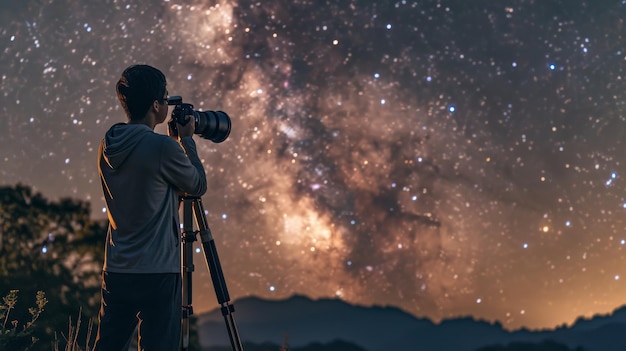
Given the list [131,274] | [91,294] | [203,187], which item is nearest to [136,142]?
[203,187]

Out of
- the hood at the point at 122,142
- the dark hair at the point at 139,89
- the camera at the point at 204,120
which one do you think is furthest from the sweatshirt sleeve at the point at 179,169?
the camera at the point at 204,120

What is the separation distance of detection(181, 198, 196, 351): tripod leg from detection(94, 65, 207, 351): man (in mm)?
240

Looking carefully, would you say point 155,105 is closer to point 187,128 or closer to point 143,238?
point 187,128

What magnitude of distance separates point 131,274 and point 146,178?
0.39 meters

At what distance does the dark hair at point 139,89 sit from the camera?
9.64 ft

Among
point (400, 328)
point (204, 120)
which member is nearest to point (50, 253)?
point (204, 120)

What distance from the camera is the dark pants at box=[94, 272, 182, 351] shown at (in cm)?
281

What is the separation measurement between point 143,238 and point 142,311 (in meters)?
0.30

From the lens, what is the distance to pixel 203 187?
2.97 meters

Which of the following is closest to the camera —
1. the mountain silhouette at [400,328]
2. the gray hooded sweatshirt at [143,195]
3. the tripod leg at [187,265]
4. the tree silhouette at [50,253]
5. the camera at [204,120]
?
the gray hooded sweatshirt at [143,195]

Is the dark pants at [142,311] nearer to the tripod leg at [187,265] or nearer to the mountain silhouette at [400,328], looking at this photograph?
the tripod leg at [187,265]

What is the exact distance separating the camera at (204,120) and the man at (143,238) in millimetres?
333

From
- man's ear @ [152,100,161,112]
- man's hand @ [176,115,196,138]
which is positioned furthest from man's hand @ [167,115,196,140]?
man's ear @ [152,100,161,112]

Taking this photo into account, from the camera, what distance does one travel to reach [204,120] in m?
3.35
